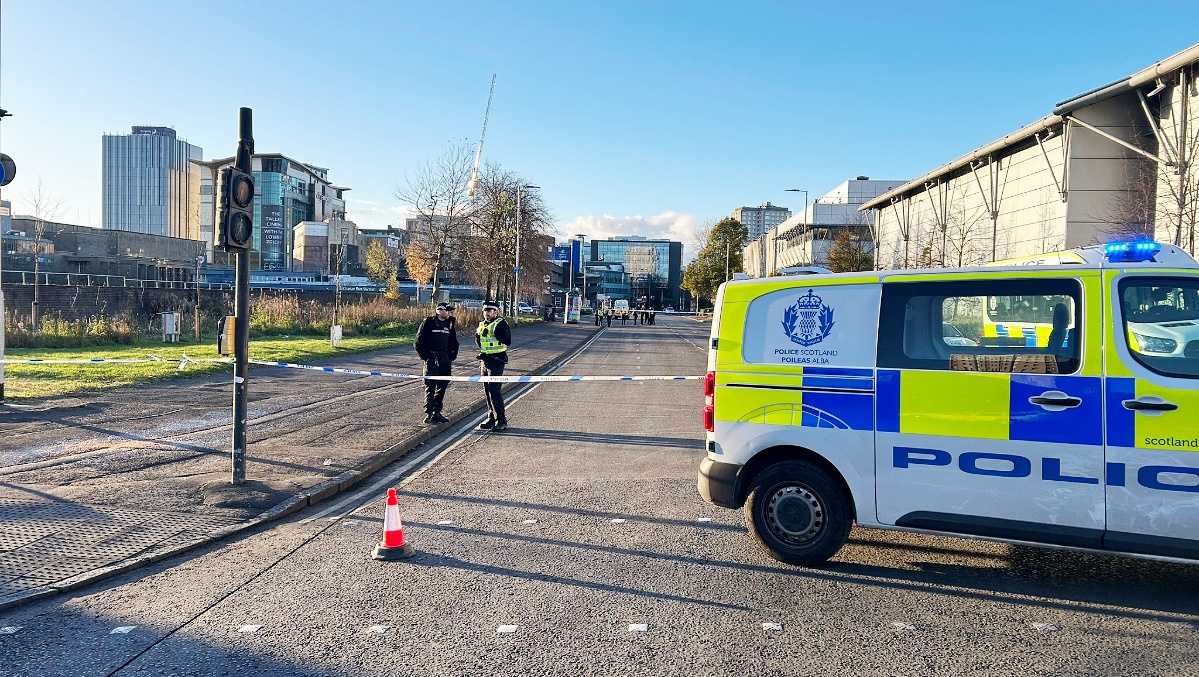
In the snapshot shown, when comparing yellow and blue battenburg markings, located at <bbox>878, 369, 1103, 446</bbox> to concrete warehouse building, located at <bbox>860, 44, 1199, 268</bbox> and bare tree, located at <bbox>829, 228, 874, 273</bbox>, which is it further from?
bare tree, located at <bbox>829, 228, 874, 273</bbox>

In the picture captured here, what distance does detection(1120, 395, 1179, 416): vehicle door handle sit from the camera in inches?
183

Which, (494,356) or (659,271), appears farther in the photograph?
(659,271)

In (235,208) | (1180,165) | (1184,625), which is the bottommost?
(1184,625)

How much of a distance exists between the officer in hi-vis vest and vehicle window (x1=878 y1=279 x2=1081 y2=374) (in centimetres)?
733

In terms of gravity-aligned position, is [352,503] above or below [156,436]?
below

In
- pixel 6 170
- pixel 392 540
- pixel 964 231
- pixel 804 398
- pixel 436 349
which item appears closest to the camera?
pixel 804 398

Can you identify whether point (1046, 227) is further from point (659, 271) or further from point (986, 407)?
point (659, 271)

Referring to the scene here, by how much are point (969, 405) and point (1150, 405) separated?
959mm

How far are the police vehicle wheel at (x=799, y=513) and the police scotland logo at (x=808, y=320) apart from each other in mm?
871

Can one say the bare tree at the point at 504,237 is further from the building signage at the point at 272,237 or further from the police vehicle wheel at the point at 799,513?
the building signage at the point at 272,237

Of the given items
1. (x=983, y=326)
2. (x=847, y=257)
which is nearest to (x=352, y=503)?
(x=983, y=326)

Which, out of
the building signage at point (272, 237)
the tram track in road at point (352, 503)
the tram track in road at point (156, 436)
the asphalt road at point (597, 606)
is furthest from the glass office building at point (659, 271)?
the asphalt road at point (597, 606)

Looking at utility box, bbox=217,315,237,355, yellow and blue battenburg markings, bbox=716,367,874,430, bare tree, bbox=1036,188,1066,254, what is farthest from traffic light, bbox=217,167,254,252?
bare tree, bbox=1036,188,1066,254

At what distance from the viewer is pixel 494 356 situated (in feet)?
39.9
